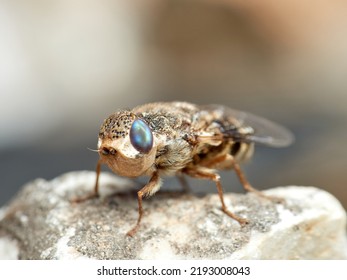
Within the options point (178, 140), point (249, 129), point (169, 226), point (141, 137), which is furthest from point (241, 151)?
point (141, 137)

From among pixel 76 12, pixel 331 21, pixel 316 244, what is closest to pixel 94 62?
pixel 76 12

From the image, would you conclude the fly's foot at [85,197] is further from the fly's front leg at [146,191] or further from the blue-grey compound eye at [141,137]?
the blue-grey compound eye at [141,137]

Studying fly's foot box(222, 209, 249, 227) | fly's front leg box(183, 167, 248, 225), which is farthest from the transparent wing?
fly's foot box(222, 209, 249, 227)

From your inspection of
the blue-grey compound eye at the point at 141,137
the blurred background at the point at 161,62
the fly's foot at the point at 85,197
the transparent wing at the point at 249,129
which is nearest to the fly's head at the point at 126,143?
the blue-grey compound eye at the point at 141,137

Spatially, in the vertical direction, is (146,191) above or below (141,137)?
below

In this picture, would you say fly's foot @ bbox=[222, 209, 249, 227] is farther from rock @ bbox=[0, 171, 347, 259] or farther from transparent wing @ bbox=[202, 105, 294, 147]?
transparent wing @ bbox=[202, 105, 294, 147]

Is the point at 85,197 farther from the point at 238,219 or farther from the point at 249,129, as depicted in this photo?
the point at 249,129
